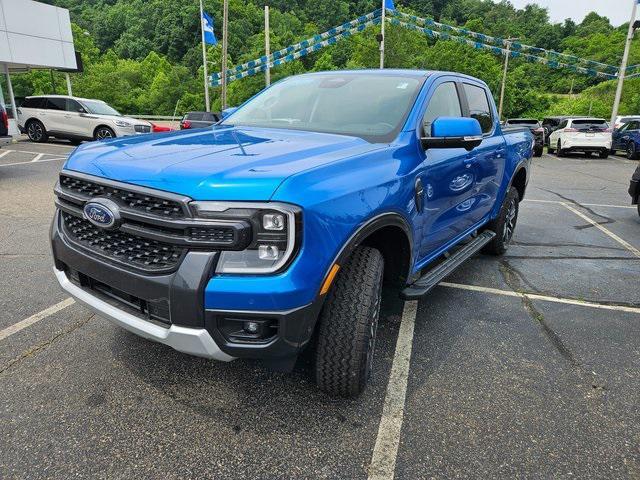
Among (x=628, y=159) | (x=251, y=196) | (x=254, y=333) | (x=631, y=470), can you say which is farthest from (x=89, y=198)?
(x=628, y=159)

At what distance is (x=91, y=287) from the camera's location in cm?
252

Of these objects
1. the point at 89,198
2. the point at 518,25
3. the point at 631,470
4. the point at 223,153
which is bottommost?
the point at 631,470

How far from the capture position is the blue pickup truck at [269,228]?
1.99m

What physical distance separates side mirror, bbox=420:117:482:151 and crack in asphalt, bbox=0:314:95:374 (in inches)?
106

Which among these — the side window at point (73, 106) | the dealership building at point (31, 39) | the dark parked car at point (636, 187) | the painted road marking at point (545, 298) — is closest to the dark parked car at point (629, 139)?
the dark parked car at point (636, 187)

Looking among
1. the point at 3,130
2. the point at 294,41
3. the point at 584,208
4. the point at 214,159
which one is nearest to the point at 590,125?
the point at 584,208

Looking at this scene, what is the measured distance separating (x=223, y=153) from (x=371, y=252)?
0.94 meters

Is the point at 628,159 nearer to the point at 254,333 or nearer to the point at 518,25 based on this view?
the point at 254,333

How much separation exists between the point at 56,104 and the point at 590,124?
20174 millimetres

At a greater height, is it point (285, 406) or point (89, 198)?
point (89, 198)

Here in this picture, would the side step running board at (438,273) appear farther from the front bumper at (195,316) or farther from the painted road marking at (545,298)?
the front bumper at (195,316)

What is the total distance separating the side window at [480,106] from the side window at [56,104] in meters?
15.6

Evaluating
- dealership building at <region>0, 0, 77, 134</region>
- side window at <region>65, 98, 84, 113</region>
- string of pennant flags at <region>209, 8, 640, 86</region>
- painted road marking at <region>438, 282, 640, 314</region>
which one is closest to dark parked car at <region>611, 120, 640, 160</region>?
string of pennant flags at <region>209, 8, 640, 86</region>

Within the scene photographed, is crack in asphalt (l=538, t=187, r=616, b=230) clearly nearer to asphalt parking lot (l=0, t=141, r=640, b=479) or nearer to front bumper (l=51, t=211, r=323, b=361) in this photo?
asphalt parking lot (l=0, t=141, r=640, b=479)
